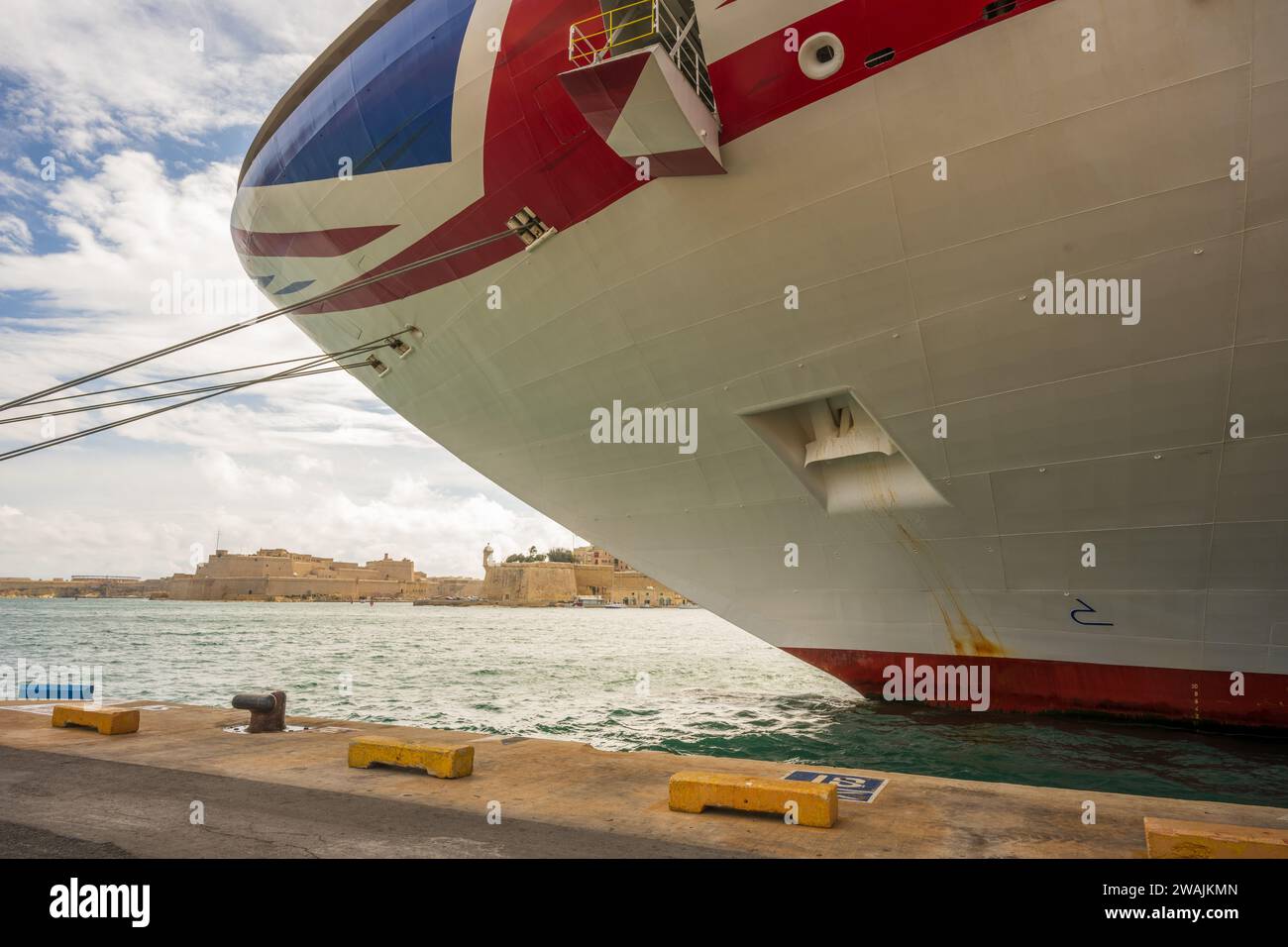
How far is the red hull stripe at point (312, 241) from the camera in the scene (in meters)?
11.1

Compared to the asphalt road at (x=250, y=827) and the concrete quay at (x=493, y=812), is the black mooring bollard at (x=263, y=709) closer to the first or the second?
the concrete quay at (x=493, y=812)

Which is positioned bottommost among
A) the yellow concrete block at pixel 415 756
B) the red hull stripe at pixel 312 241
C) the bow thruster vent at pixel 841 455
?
the yellow concrete block at pixel 415 756

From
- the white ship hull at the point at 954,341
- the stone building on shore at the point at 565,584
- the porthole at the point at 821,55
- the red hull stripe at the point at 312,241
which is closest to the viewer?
the white ship hull at the point at 954,341

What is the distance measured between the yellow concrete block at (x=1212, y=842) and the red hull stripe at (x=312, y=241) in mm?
10450

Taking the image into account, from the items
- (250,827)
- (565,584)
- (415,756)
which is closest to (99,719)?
(415,756)

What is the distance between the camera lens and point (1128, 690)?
358 inches

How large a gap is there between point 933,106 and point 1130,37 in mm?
1524

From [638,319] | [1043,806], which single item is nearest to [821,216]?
[638,319]

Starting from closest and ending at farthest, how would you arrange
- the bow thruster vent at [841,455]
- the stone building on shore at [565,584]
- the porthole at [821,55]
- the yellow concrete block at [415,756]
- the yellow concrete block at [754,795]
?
the yellow concrete block at [754,795]
the yellow concrete block at [415,756]
the porthole at [821,55]
the bow thruster vent at [841,455]
the stone building on shore at [565,584]

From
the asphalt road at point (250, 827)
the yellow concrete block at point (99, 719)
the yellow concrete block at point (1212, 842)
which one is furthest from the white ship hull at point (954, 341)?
the yellow concrete block at point (99, 719)

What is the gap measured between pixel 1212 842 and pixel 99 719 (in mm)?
9905

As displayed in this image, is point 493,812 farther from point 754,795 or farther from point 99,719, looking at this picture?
point 99,719
